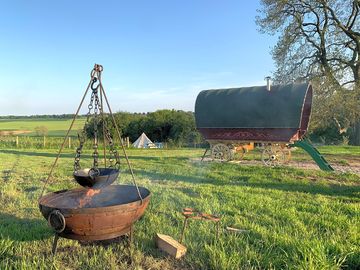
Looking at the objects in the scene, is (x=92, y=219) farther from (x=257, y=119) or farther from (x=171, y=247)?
(x=257, y=119)

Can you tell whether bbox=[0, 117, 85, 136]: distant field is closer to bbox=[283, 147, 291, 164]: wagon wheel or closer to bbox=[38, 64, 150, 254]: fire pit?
bbox=[283, 147, 291, 164]: wagon wheel

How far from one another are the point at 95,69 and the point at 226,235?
2.56 m

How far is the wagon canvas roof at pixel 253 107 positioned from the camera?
11.5 m

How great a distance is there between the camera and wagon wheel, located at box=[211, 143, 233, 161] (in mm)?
13124

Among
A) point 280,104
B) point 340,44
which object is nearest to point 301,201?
point 280,104

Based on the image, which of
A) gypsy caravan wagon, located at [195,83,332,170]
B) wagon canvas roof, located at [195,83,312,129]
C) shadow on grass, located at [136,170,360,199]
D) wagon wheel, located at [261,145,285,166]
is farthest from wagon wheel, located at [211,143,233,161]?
shadow on grass, located at [136,170,360,199]

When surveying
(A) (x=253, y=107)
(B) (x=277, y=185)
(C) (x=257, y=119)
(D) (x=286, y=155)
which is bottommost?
(B) (x=277, y=185)

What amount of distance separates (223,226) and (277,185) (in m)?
3.87

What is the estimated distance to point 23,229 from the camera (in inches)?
179

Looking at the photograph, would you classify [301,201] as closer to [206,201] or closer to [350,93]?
[206,201]

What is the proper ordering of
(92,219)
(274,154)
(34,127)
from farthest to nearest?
(34,127) → (274,154) → (92,219)

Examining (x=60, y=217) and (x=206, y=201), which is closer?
(x=60, y=217)

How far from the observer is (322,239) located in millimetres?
3949

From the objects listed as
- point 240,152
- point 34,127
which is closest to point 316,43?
point 240,152
